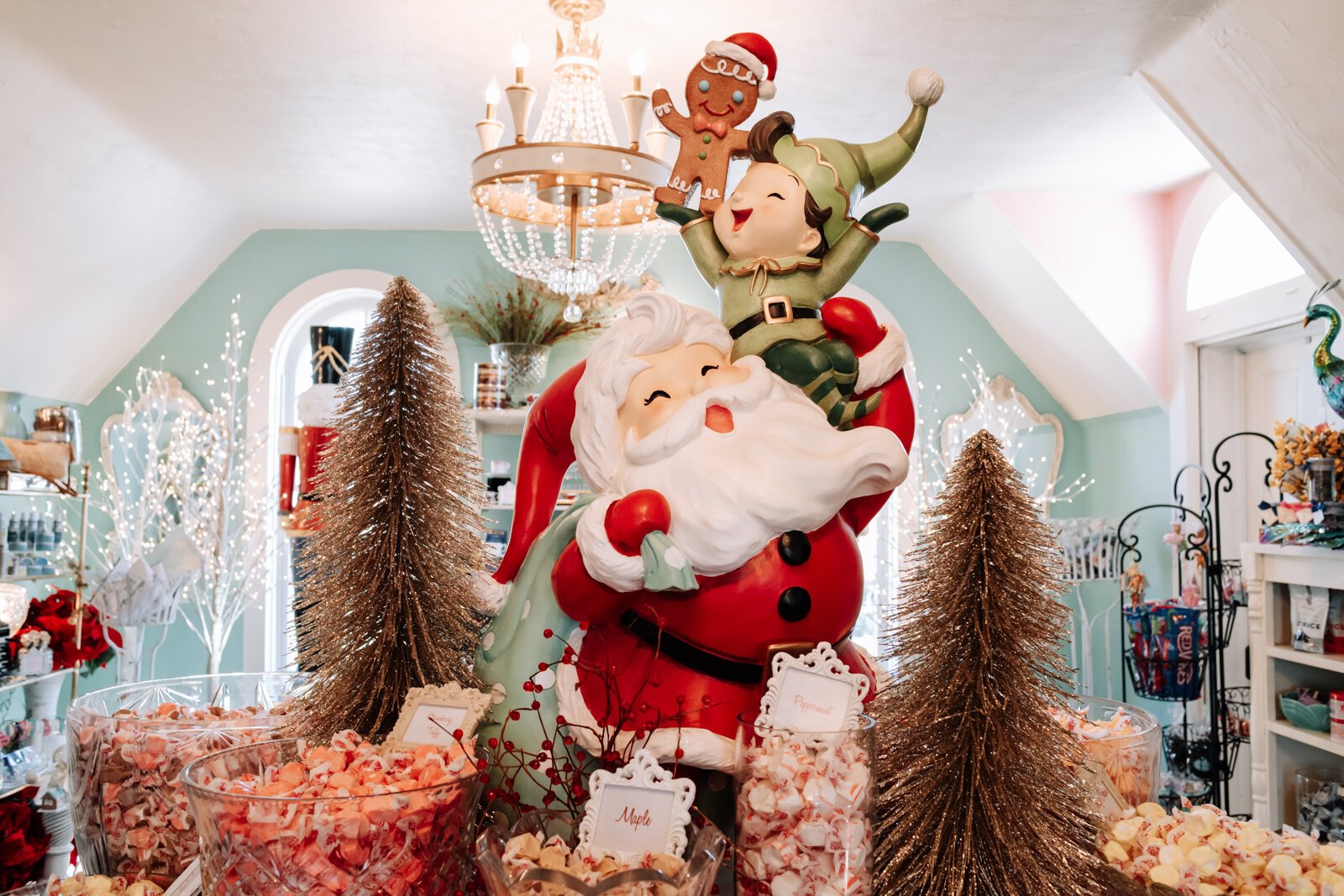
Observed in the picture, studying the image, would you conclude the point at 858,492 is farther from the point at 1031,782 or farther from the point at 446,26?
the point at 446,26

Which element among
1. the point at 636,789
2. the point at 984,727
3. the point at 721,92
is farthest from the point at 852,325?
the point at 636,789

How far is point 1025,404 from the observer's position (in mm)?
4777

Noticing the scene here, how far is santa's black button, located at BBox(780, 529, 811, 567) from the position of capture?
3.18 feet

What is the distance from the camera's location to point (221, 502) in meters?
4.04

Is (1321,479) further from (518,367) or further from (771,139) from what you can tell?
(518,367)

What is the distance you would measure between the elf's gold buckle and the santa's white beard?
0.09 metres

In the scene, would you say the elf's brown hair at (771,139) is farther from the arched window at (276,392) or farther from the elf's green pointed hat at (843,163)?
the arched window at (276,392)

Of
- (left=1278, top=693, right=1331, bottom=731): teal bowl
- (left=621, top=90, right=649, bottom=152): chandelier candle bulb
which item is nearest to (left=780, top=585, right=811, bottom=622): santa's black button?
(left=621, top=90, right=649, bottom=152): chandelier candle bulb

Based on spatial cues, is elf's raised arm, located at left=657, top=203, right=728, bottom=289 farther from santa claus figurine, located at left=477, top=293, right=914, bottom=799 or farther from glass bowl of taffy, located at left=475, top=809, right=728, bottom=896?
glass bowl of taffy, located at left=475, top=809, right=728, bottom=896

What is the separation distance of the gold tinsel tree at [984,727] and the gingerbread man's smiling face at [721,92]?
48 cm

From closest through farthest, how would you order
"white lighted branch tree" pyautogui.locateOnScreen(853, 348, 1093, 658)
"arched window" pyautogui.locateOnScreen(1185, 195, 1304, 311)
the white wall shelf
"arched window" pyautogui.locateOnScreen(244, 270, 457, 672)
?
"arched window" pyautogui.locateOnScreen(1185, 195, 1304, 311) → the white wall shelf → "arched window" pyautogui.locateOnScreen(244, 270, 457, 672) → "white lighted branch tree" pyautogui.locateOnScreen(853, 348, 1093, 658)

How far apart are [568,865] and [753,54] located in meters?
0.85

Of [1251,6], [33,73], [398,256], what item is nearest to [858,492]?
[1251,6]

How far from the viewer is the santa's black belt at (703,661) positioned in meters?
0.98
